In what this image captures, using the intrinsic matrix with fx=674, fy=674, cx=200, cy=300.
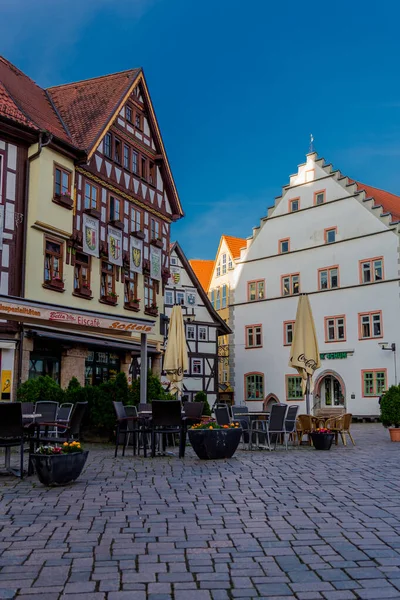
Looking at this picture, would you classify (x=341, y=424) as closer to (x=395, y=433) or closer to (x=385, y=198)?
(x=395, y=433)

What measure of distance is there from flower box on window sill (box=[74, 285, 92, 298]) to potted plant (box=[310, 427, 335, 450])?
12.5 metres

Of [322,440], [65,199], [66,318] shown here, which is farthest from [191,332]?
[66,318]

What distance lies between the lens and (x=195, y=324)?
3775 centimetres

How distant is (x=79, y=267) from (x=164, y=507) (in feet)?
61.4

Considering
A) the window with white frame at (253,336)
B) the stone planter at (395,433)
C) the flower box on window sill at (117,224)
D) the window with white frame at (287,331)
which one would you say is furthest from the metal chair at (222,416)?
the window with white frame at (253,336)

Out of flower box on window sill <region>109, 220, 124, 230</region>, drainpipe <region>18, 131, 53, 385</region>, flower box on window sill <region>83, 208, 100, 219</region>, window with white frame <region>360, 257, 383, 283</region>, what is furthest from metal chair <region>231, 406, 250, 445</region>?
window with white frame <region>360, 257, 383, 283</region>

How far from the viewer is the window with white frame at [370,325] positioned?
3512 cm

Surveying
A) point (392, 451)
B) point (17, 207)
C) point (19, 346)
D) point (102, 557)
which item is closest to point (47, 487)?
point (102, 557)

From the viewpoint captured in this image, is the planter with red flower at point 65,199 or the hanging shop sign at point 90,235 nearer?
the planter with red flower at point 65,199

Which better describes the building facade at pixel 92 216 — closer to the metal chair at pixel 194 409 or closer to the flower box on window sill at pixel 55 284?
the flower box on window sill at pixel 55 284

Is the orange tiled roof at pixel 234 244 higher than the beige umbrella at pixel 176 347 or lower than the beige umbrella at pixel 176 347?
higher

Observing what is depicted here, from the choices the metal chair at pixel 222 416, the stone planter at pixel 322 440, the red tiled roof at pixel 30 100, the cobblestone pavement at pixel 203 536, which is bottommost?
the cobblestone pavement at pixel 203 536

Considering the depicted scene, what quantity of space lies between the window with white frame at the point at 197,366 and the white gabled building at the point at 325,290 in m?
4.88

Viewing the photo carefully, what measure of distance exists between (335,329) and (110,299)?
1580 cm
